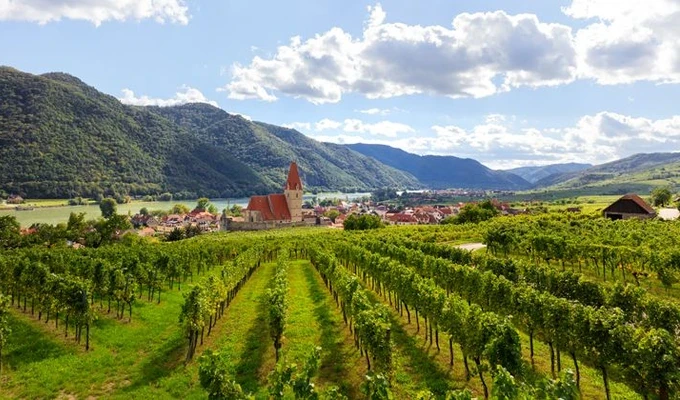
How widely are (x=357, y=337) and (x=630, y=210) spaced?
327 feet

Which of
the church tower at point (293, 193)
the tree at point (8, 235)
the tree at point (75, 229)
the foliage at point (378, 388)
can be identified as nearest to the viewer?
the foliage at point (378, 388)

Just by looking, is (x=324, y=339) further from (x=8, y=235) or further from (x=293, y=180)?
(x=293, y=180)

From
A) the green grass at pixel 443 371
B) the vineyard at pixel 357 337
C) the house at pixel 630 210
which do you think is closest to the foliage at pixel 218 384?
the vineyard at pixel 357 337

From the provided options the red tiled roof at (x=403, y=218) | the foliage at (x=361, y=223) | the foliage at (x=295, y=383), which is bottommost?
the red tiled roof at (x=403, y=218)

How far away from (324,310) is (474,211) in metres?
80.8

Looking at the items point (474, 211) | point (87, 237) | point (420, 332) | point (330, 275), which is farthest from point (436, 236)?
point (87, 237)

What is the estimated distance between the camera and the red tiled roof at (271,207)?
127250 mm

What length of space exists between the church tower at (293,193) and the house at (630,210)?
84.2 metres

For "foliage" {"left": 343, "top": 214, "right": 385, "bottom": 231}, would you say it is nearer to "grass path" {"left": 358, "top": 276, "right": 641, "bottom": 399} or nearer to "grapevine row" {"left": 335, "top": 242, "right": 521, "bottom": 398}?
"grapevine row" {"left": 335, "top": 242, "right": 521, "bottom": 398}

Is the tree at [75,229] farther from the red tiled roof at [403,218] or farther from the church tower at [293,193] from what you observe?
the red tiled roof at [403,218]

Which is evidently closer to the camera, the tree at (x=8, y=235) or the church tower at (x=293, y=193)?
the tree at (x=8, y=235)

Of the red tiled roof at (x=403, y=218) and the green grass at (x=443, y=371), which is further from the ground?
the green grass at (x=443, y=371)

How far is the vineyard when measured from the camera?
15.5 m

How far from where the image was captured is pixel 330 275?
124 ft
